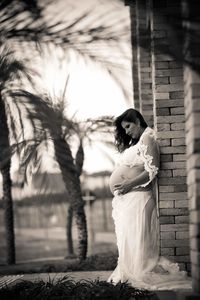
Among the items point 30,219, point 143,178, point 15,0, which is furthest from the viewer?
point 30,219

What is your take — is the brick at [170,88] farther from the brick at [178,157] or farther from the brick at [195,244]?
the brick at [195,244]

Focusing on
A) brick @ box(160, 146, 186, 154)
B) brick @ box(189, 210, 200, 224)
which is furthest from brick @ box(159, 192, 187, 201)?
brick @ box(189, 210, 200, 224)

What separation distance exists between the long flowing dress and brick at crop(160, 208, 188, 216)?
0.25 feet

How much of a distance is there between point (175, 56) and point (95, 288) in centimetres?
240

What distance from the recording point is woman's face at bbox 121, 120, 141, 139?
450 cm

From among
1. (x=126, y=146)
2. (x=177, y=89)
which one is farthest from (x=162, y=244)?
(x=177, y=89)

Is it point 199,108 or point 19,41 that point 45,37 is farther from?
point 199,108

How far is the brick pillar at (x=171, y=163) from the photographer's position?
176 inches

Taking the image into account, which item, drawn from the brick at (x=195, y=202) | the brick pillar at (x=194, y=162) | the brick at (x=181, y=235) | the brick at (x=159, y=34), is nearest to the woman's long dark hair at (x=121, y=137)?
the brick at (x=181, y=235)

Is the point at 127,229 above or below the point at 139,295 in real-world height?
above

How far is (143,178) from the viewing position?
4.34 m

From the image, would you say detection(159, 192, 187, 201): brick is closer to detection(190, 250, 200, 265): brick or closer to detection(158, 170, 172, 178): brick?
detection(158, 170, 172, 178): brick

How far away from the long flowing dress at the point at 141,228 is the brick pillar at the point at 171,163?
0.10 metres

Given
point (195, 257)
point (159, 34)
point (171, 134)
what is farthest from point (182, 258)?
point (159, 34)
